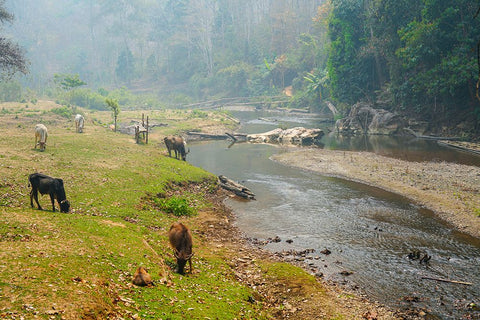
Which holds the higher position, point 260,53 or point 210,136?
point 260,53

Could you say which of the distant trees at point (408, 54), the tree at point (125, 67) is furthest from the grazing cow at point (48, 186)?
the tree at point (125, 67)

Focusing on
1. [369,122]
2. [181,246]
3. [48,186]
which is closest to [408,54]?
[369,122]

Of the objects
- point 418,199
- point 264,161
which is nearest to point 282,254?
point 418,199

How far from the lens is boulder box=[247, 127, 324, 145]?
49.0 meters

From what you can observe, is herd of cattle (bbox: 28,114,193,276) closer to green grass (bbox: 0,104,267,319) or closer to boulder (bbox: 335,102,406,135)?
green grass (bbox: 0,104,267,319)

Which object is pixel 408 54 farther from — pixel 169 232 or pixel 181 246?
pixel 181 246

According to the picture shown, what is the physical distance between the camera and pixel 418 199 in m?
23.9

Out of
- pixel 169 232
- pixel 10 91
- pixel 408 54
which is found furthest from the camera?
pixel 10 91

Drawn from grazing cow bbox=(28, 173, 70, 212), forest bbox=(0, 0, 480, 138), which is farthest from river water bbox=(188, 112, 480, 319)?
forest bbox=(0, 0, 480, 138)

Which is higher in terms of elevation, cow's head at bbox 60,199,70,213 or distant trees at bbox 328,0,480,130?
distant trees at bbox 328,0,480,130

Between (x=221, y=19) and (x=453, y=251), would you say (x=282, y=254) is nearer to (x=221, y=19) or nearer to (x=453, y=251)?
(x=453, y=251)

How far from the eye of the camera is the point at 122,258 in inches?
452

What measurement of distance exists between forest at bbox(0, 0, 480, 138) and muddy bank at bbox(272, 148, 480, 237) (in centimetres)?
952

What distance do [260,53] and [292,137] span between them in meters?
89.7
